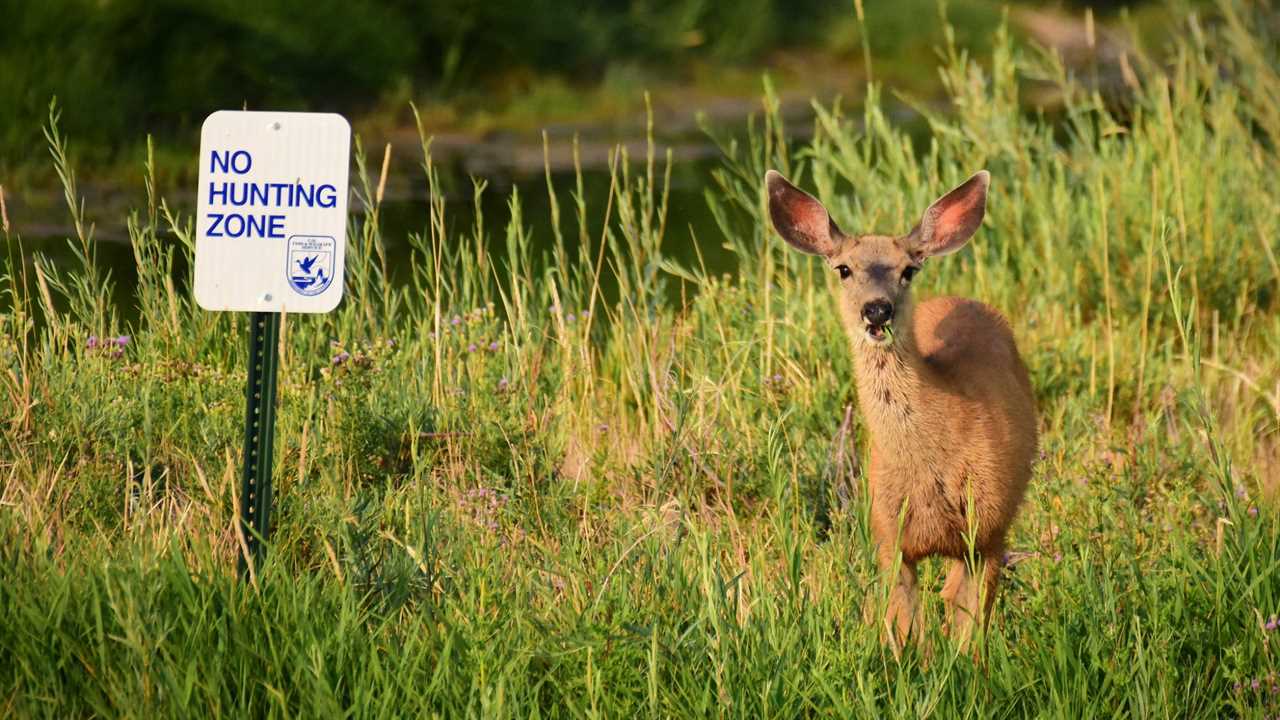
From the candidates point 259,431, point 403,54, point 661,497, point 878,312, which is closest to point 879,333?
point 878,312

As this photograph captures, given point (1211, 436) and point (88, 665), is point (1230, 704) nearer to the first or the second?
point (1211, 436)

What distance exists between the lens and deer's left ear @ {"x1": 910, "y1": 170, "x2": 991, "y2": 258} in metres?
4.11

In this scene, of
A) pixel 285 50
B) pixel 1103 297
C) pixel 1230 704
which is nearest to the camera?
pixel 1230 704

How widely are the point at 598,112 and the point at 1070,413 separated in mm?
9675

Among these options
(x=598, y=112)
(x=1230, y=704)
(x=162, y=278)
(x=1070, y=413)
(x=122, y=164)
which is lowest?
(x=1230, y=704)

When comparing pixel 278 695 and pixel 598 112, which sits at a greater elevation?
pixel 598 112

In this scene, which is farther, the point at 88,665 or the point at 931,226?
the point at 931,226

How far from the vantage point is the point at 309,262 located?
3.57 m

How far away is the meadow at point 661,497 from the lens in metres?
3.10

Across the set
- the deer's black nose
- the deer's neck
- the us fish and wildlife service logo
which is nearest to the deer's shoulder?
the deer's neck

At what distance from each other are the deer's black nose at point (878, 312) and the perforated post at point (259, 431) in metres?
1.32

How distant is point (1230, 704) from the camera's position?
3273 mm

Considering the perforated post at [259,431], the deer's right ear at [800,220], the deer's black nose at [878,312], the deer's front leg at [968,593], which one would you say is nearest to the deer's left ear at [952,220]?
the deer's right ear at [800,220]

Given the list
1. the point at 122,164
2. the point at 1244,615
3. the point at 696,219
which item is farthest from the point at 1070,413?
the point at 122,164
